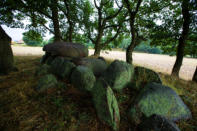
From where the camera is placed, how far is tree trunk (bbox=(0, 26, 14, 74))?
4.12m

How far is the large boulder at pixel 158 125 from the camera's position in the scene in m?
1.34

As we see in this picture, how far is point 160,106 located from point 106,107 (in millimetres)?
1387

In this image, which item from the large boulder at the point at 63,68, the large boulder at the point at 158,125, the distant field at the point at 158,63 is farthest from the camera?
the distant field at the point at 158,63

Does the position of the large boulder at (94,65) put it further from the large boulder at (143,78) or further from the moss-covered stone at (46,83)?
the large boulder at (143,78)

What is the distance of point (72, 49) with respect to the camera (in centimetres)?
527

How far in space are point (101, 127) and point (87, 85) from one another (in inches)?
51.3

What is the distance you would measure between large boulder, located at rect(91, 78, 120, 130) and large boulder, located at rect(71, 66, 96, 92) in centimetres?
77

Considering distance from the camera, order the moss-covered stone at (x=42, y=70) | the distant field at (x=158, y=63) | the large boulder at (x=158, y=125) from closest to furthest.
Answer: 1. the large boulder at (x=158, y=125)
2. the moss-covered stone at (x=42, y=70)
3. the distant field at (x=158, y=63)

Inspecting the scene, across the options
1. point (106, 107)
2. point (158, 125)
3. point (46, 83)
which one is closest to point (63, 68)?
point (46, 83)

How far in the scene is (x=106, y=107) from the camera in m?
1.83

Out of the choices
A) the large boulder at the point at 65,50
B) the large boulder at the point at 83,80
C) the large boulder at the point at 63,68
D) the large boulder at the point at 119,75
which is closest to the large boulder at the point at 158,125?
the large boulder at the point at 119,75

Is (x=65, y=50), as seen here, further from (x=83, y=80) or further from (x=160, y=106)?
(x=160, y=106)

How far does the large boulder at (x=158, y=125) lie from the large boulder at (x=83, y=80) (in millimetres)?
1734

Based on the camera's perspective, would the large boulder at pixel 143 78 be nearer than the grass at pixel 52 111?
No
